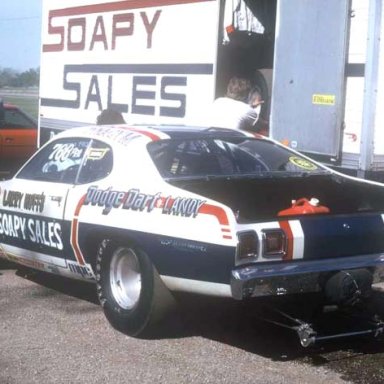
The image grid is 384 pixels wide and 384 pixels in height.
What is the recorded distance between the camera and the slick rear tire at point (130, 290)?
18.5ft

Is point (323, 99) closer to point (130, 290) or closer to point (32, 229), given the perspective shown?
point (32, 229)

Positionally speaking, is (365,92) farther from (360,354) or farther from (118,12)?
(118,12)

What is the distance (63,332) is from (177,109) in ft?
15.7


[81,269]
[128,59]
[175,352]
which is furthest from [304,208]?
[128,59]

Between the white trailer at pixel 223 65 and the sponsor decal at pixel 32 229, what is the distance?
2971 millimetres

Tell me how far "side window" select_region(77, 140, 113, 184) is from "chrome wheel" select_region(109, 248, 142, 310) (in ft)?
2.12

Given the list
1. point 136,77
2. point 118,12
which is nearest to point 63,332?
point 136,77

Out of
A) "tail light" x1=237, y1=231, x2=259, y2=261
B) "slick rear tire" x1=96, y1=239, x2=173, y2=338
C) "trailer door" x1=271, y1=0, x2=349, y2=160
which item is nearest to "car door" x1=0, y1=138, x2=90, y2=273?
"slick rear tire" x1=96, y1=239, x2=173, y2=338

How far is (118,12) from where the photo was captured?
11.6 meters

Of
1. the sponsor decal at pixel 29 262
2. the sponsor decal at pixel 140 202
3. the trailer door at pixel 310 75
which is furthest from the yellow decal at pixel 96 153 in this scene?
the trailer door at pixel 310 75

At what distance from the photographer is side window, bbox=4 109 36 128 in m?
16.3

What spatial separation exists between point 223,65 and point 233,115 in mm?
1327

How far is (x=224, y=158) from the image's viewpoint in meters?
6.58

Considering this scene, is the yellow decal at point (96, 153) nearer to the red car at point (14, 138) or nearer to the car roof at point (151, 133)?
the car roof at point (151, 133)
